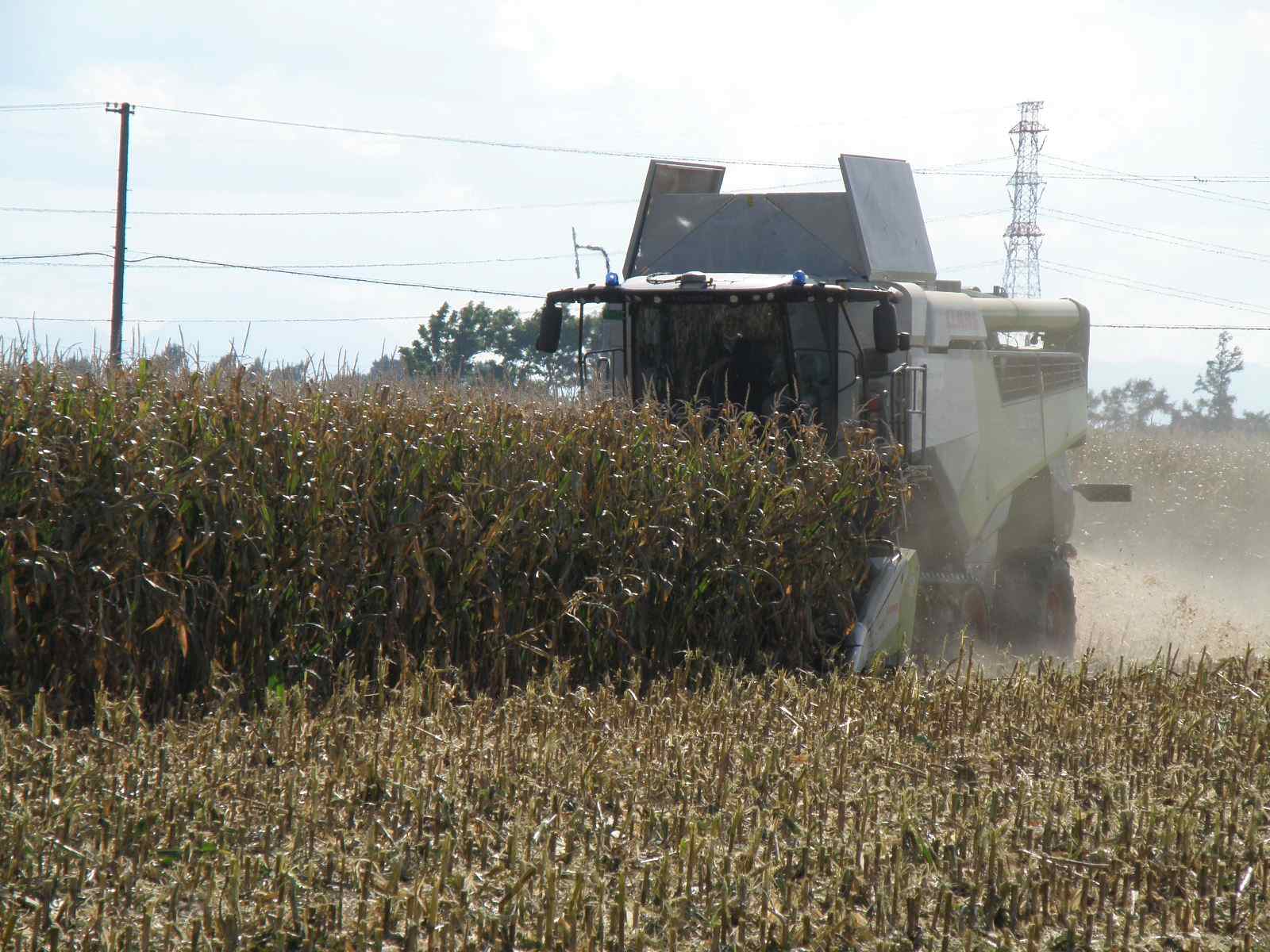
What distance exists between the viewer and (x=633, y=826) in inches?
149

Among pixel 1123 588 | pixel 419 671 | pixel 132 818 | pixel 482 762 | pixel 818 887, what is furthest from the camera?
pixel 1123 588

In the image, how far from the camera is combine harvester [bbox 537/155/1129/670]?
25.6 ft

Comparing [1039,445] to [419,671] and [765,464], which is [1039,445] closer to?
[765,464]

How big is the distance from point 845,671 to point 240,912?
4058 mm

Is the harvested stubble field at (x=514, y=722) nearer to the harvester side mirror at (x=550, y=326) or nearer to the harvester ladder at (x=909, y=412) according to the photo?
the harvester ladder at (x=909, y=412)

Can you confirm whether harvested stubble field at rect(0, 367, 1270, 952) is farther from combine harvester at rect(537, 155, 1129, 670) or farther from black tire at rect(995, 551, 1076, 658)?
black tire at rect(995, 551, 1076, 658)

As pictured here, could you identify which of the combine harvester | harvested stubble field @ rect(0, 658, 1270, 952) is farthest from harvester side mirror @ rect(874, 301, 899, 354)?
harvested stubble field @ rect(0, 658, 1270, 952)

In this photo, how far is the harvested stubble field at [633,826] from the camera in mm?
3107

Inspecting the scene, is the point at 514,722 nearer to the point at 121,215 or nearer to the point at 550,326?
the point at 550,326

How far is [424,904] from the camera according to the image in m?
3.11

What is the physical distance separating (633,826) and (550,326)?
16.0 feet

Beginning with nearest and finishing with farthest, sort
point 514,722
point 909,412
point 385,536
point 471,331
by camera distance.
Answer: point 514,722 → point 385,536 → point 909,412 → point 471,331

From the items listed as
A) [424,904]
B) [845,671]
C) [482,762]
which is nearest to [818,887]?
[424,904]

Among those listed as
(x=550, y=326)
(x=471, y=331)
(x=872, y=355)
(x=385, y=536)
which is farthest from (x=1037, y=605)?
(x=471, y=331)
